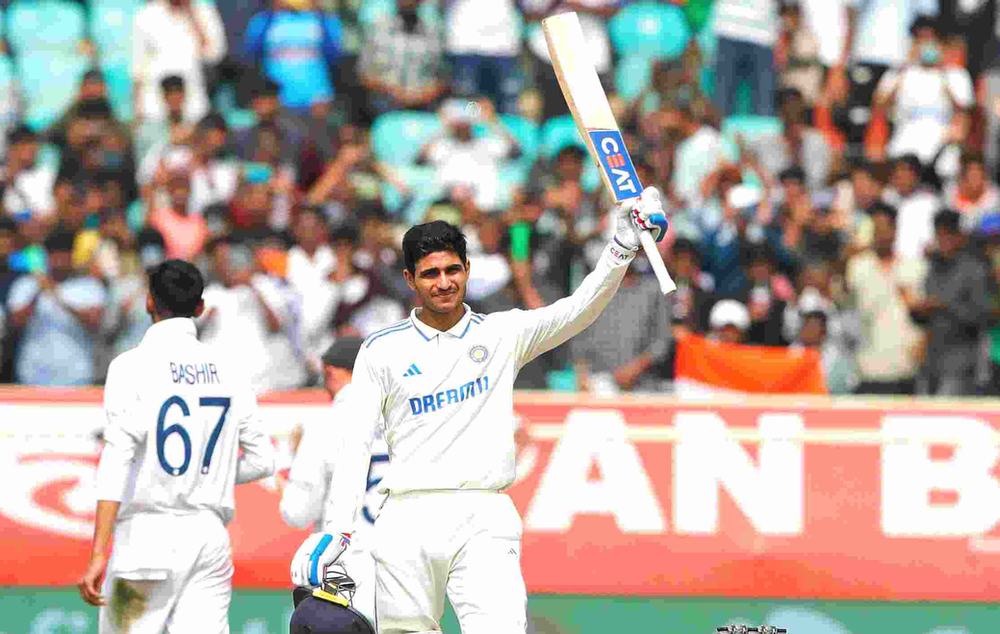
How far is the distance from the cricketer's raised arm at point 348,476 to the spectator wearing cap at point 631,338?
6639 mm

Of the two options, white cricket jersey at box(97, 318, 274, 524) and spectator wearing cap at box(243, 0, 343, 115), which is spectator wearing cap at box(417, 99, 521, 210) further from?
white cricket jersey at box(97, 318, 274, 524)

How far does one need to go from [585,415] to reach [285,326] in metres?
2.31

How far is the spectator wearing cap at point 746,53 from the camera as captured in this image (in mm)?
15922

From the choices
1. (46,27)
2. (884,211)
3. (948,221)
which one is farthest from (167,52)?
(948,221)

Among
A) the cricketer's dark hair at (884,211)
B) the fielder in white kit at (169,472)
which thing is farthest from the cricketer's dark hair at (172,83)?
the fielder in white kit at (169,472)

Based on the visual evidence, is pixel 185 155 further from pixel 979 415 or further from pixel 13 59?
→ pixel 979 415

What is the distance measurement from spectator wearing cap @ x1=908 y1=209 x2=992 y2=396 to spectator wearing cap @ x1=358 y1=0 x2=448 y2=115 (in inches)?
201

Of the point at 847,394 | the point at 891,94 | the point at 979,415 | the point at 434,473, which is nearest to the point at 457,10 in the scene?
the point at 891,94

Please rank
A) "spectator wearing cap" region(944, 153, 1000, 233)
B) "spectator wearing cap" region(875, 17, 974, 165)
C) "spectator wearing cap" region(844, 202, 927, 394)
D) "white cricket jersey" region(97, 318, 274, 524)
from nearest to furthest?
"white cricket jersey" region(97, 318, 274, 524), "spectator wearing cap" region(844, 202, 927, 394), "spectator wearing cap" region(944, 153, 1000, 233), "spectator wearing cap" region(875, 17, 974, 165)

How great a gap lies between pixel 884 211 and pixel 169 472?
803 cm

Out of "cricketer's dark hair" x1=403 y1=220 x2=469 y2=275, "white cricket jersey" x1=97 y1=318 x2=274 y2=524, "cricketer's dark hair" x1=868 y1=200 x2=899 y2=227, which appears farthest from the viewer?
"cricketer's dark hair" x1=868 y1=200 x2=899 y2=227

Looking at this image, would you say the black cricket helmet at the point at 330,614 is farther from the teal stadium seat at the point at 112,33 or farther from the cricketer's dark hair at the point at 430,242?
the teal stadium seat at the point at 112,33

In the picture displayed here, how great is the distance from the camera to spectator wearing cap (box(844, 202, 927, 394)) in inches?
523

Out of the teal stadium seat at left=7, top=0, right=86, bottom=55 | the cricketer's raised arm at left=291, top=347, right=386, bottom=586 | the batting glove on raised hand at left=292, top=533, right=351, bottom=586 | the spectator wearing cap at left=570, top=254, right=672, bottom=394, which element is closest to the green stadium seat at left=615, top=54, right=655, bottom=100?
the spectator wearing cap at left=570, top=254, right=672, bottom=394
